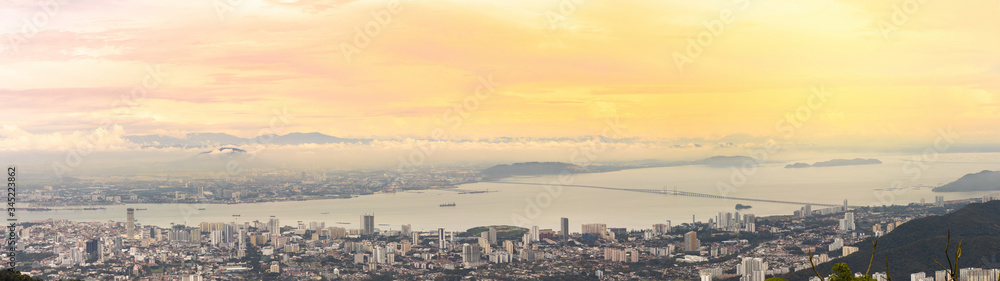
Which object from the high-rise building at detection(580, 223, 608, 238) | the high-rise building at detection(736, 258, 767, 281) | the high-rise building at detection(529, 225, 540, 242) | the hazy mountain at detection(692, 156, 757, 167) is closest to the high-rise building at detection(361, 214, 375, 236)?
the high-rise building at detection(529, 225, 540, 242)

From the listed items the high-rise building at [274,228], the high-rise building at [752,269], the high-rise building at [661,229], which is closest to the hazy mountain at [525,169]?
the high-rise building at [661,229]

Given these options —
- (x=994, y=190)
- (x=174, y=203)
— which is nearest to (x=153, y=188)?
(x=174, y=203)

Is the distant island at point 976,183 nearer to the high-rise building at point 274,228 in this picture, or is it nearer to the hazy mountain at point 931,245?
the hazy mountain at point 931,245

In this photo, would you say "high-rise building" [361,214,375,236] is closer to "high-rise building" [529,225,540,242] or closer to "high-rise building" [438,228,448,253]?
"high-rise building" [438,228,448,253]

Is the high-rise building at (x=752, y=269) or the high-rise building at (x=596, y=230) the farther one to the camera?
the high-rise building at (x=596, y=230)

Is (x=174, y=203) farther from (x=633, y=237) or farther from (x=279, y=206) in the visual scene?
(x=633, y=237)

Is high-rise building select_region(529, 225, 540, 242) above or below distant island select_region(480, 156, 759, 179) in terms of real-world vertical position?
below
